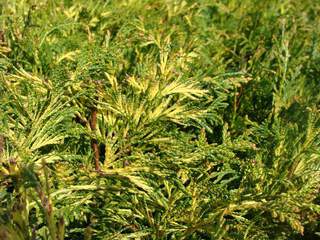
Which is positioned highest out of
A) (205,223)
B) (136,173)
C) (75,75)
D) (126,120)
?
(75,75)

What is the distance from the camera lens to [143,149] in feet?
5.98

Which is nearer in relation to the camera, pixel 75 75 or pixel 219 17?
pixel 75 75

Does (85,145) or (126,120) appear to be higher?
(126,120)

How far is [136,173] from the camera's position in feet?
5.55

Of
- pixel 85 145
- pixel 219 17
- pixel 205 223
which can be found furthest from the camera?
pixel 219 17

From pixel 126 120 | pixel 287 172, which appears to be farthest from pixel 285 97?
pixel 126 120

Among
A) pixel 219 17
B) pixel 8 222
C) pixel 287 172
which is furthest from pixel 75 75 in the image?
pixel 219 17

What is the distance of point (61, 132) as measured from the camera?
5.90 ft

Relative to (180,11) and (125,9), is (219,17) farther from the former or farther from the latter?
(125,9)

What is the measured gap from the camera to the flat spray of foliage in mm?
1630

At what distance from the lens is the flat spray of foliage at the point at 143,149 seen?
163 centimetres

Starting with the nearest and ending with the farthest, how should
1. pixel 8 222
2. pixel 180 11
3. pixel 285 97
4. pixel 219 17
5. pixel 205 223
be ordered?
1. pixel 8 222
2. pixel 205 223
3. pixel 285 97
4. pixel 180 11
5. pixel 219 17

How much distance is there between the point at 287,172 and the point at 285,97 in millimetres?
486

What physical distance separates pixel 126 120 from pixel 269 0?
1611 mm
